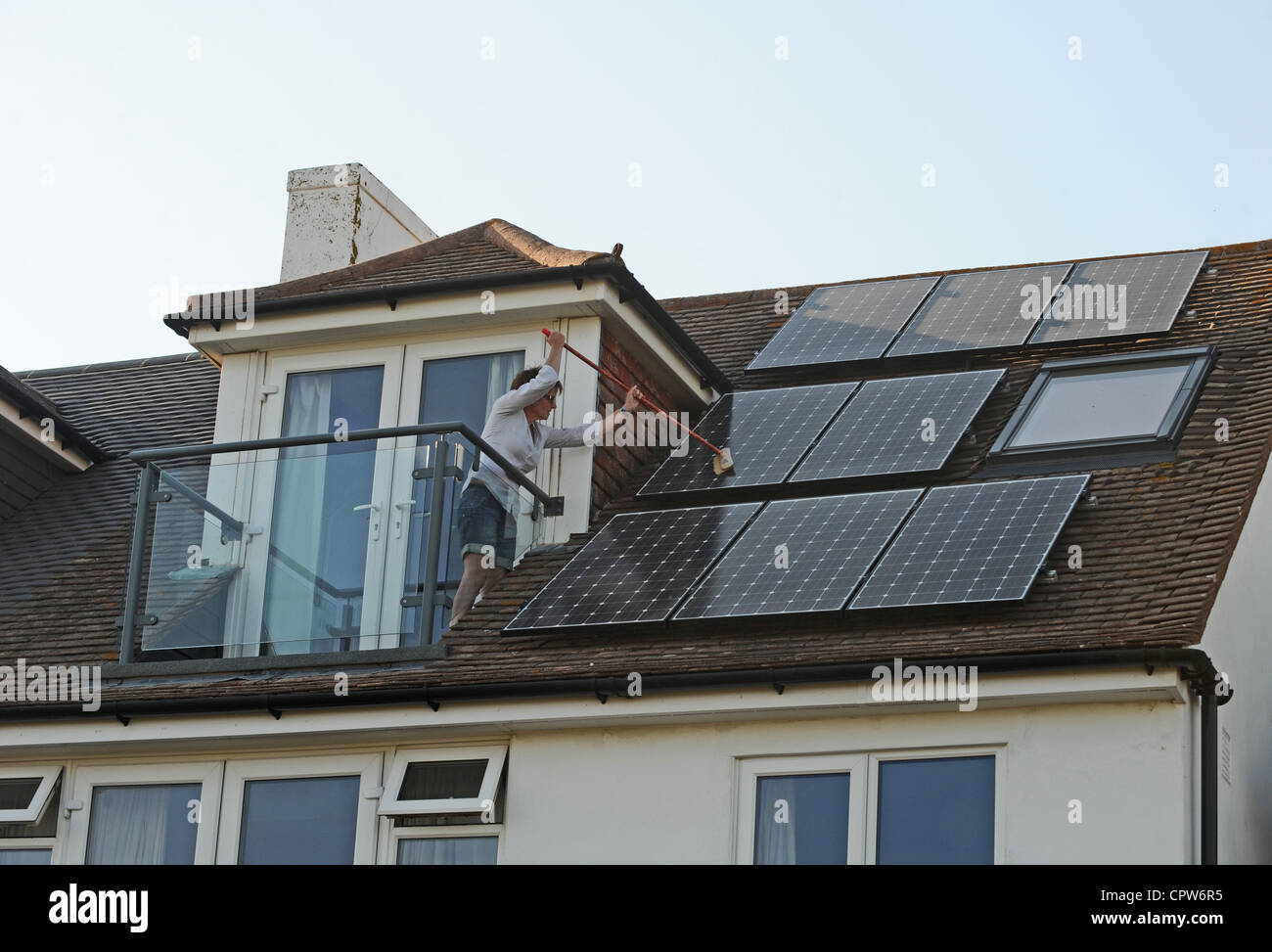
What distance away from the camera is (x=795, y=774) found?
1320 centimetres

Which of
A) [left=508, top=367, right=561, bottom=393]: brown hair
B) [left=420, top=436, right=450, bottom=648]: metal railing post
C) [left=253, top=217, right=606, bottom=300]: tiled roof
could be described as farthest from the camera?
[left=253, top=217, right=606, bottom=300]: tiled roof

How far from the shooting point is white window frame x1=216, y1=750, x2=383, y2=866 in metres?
14.1

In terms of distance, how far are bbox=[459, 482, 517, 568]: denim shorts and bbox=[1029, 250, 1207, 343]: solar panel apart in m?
4.87

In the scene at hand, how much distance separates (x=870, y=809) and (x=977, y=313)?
22.4 ft

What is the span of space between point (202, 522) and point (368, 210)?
7.34m

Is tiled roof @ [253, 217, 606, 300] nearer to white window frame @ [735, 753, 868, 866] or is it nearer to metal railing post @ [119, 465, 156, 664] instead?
metal railing post @ [119, 465, 156, 664]

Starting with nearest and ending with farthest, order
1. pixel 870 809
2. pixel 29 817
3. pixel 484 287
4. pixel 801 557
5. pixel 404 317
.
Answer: pixel 870 809, pixel 801 557, pixel 29 817, pixel 484 287, pixel 404 317

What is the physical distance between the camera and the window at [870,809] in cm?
1259

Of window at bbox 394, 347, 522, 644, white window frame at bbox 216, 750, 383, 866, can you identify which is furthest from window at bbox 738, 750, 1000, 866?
window at bbox 394, 347, 522, 644

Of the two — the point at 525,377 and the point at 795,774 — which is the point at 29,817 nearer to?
the point at 525,377
